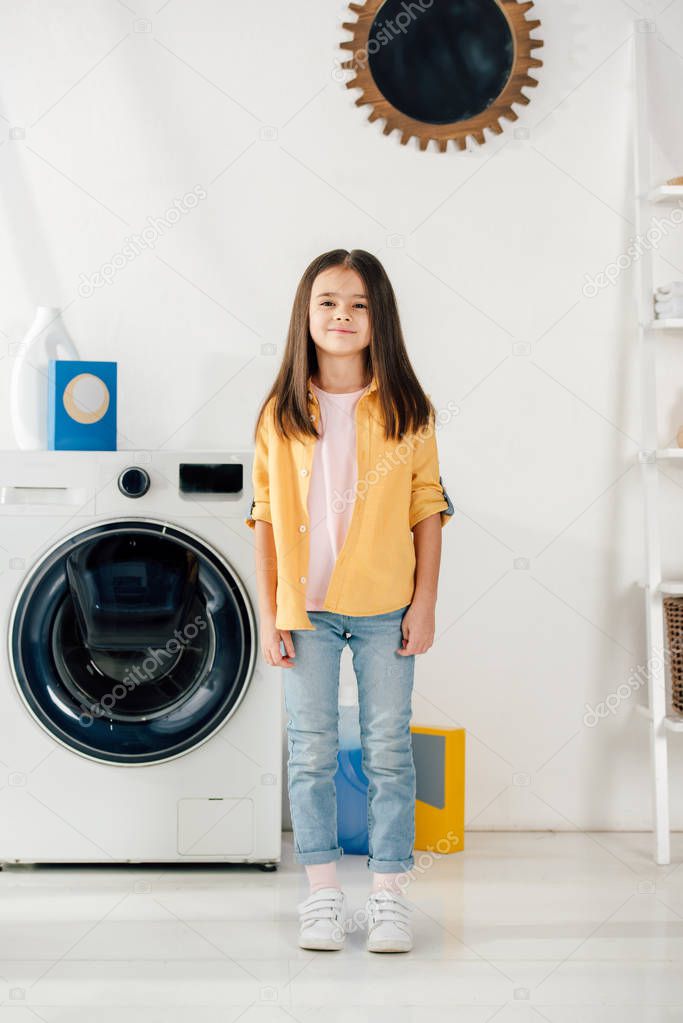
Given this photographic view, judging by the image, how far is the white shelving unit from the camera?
222 cm

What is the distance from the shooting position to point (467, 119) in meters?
2.41

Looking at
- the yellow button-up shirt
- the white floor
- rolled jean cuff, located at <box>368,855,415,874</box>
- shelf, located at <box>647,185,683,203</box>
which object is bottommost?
the white floor

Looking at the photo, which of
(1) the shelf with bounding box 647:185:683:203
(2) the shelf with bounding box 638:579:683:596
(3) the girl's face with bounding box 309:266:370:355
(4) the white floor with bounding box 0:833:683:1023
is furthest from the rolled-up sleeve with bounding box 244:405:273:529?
(1) the shelf with bounding box 647:185:683:203

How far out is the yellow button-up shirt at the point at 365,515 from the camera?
1.59 meters

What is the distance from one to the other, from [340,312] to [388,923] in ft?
3.06

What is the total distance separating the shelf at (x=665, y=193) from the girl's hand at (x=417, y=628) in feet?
3.93

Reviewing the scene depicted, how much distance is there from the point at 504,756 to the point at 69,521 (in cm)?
112

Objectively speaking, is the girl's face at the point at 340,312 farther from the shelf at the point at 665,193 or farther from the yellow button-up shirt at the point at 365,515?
the shelf at the point at 665,193

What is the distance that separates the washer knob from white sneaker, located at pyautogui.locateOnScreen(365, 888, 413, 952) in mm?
839

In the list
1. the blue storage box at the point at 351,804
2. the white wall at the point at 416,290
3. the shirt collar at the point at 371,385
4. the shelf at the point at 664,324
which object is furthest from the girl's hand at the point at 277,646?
the shelf at the point at 664,324

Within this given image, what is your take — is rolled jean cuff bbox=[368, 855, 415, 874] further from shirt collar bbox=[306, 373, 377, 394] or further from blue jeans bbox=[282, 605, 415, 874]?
shirt collar bbox=[306, 373, 377, 394]

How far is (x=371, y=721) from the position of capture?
164 cm

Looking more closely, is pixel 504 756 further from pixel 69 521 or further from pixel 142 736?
pixel 69 521

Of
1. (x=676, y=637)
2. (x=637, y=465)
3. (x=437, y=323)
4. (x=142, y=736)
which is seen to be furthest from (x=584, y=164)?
(x=142, y=736)
